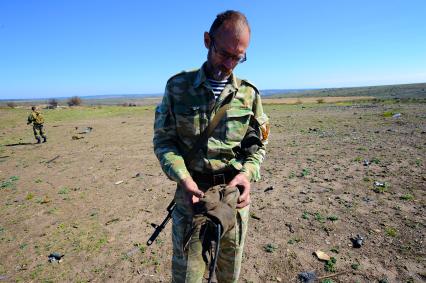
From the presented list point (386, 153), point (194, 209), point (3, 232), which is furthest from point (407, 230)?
point (3, 232)

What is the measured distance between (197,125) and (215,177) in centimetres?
40

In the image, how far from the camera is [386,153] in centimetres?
930

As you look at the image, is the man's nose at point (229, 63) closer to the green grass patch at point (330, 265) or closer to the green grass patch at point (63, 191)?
the green grass patch at point (330, 265)

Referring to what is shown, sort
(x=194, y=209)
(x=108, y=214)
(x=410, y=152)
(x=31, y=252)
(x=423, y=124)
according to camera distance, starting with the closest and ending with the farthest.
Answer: (x=194, y=209)
(x=31, y=252)
(x=108, y=214)
(x=410, y=152)
(x=423, y=124)

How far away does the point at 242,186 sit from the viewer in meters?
2.25

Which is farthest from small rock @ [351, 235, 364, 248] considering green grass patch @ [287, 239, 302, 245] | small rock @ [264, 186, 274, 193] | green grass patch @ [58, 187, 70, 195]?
green grass patch @ [58, 187, 70, 195]

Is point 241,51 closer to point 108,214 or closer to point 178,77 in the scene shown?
point 178,77

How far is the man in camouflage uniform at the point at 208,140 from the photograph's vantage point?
2.15 m

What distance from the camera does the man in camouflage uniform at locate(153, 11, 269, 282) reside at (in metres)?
2.15

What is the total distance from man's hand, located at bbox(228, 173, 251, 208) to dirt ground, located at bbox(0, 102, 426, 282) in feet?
7.20

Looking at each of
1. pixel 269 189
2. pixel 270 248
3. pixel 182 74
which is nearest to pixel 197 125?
pixel 182 74

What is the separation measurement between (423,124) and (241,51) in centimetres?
1557

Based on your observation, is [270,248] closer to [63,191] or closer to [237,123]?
[237,123]

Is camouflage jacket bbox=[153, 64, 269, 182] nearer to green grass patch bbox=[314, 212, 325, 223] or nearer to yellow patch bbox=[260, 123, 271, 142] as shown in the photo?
yellow patch bbox=[260, 123, 271, 142]
